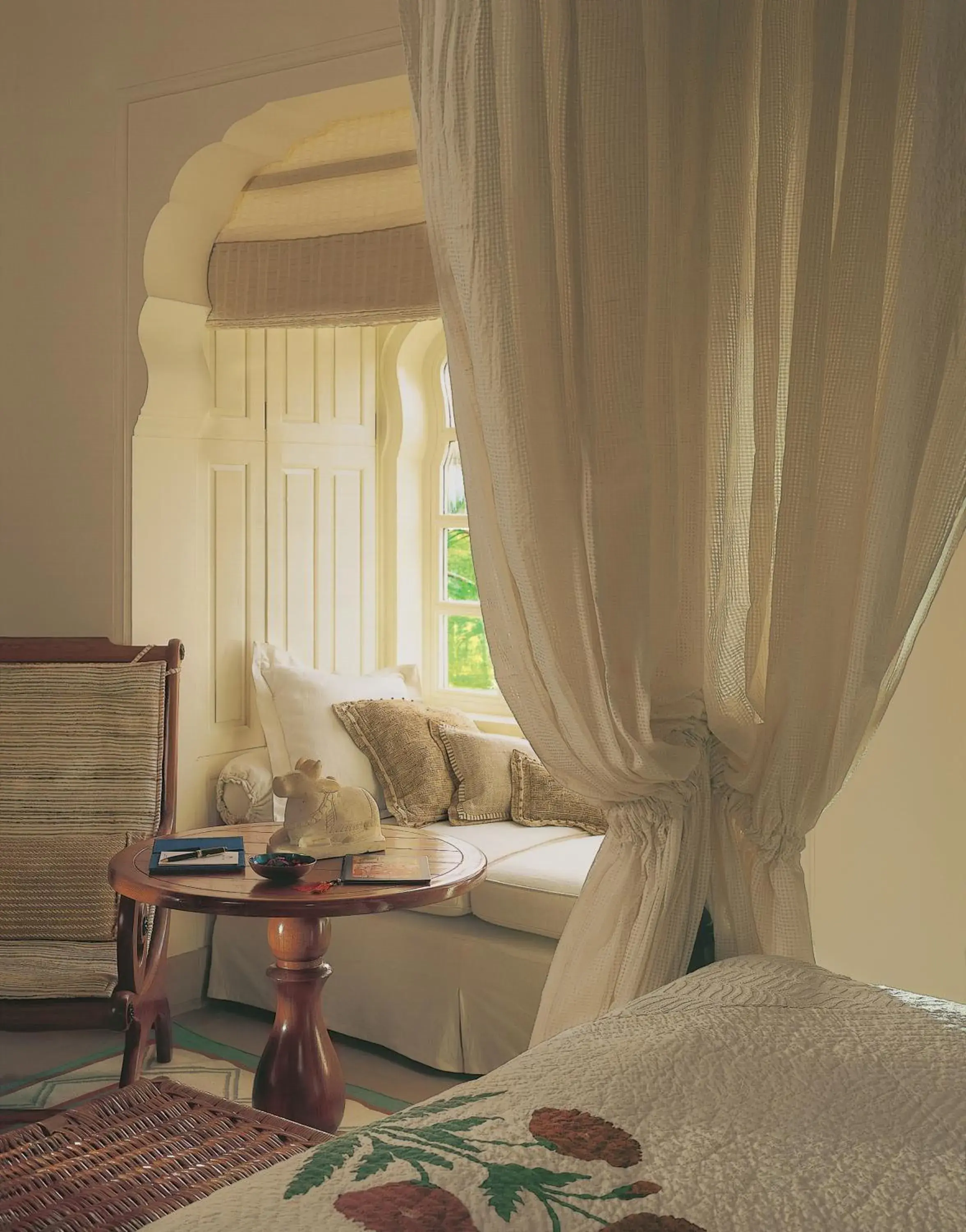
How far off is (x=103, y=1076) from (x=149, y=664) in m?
1.07

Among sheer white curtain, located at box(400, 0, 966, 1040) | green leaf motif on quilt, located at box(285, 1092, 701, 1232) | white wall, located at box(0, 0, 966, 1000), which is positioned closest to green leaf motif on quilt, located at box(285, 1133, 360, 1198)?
green leaf motif on quilt, located at box(285, 1092, 701, 1232)

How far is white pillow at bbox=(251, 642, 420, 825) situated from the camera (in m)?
3.69

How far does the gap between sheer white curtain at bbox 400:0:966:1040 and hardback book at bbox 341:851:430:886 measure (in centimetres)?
96

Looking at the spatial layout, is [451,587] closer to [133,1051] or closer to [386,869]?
[386,869]

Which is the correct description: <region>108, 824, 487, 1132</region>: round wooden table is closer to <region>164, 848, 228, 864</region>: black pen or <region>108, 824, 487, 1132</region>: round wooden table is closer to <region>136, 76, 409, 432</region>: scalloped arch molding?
<region>164, 848, 228, 864</region>: black pen

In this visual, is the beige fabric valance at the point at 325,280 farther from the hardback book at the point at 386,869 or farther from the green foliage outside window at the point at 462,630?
the hardback book at the point at 386,869

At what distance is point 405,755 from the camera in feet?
A: 12.1

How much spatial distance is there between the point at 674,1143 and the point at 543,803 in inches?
106

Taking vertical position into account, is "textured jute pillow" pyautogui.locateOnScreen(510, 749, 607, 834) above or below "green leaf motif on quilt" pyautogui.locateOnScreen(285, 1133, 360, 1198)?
below

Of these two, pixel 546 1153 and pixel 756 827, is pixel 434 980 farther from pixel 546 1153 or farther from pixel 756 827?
pixel 546 1153

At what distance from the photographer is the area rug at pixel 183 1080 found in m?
2.98

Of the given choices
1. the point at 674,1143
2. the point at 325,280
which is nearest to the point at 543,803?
the point at 325,280

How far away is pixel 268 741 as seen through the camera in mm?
3723

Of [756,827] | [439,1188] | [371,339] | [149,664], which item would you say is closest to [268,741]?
[149,664]
